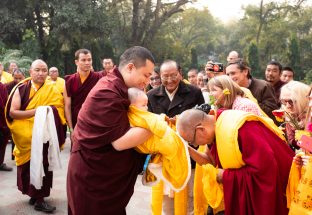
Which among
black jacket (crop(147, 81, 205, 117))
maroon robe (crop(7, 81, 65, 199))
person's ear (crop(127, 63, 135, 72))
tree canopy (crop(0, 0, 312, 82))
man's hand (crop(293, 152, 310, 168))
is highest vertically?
tree canopy (crop(0, 0, 312, 82))

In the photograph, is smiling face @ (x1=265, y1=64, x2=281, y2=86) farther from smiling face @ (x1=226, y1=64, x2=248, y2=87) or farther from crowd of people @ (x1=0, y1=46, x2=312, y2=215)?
crowd of people @ (x1=0, y1=46, x2=312, y2=215)

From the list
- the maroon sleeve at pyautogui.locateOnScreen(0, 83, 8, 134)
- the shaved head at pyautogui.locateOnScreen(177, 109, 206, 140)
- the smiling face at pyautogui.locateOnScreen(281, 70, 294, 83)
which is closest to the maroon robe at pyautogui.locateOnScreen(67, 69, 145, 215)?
the shaved head at pyautogui.locateOnScreen(177, 109, 206, 140)

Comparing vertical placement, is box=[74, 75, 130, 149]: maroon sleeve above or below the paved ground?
above

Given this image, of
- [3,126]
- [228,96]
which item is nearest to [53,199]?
[3,126]

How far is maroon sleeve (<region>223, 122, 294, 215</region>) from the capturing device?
7.08 feet

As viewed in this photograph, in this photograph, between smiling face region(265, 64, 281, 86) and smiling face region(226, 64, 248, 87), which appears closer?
smiling face region(226, 64, 248, 87)

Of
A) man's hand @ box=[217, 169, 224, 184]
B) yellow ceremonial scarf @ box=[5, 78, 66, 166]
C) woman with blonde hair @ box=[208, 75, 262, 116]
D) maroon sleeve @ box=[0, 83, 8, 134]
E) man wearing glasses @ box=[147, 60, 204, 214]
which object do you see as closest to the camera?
man's hand @ box=[217, 169, 224, 184]

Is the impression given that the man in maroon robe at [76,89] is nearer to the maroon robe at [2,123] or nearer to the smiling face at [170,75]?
the maroon robe at [2,123]

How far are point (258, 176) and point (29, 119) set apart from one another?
3.15 m

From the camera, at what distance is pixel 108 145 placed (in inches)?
82.2

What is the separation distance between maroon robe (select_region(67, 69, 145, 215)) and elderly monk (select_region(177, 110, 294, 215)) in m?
0.45

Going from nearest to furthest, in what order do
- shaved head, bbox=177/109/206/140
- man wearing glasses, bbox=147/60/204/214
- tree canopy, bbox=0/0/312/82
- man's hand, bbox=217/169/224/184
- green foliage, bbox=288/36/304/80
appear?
shaved head, bbox=177/109/206/140, man's hand, bbox=217/169/224/184, man wearing glasses, bbox=147/60/204/214, tree canopy, bbox=0/0/312/82, green foliage, bbox=288/36/304/80

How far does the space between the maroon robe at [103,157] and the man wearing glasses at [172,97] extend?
1.42 m

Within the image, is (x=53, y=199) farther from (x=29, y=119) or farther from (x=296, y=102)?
(x=296, y=102)
